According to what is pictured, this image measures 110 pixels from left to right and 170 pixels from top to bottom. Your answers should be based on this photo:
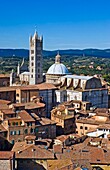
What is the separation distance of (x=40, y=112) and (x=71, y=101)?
26.5ft

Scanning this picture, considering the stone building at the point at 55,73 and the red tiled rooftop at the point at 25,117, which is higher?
the stone building at the point at 55,73

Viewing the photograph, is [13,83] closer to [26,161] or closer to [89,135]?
[89,135]

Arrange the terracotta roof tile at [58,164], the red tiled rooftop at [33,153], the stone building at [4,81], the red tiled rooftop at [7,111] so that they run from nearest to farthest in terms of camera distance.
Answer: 1. the terracotta roof tile at [58,164]
2. the red tiled rooftop at [33,153]
3. the red tiled rooftop at [7,111]
4. the stone building at [4,81]

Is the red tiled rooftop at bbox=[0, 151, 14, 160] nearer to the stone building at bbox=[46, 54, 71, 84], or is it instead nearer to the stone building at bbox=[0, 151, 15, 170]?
Answer: the stone building at bbox=[0, 151, 15, 170]

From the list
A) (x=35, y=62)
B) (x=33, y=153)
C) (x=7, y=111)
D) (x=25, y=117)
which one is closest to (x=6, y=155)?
(x=33, y=153)

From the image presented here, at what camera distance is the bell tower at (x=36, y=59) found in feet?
214

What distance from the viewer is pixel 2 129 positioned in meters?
37.2

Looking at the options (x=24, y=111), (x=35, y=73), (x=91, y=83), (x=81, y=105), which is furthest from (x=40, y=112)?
(x=35, y=73)

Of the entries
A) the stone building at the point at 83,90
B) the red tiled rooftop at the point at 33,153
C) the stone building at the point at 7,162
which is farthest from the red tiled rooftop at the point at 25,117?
the stone building at the point at 83,90

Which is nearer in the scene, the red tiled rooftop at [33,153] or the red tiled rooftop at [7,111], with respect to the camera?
the red tiled rooftop at [33,153]

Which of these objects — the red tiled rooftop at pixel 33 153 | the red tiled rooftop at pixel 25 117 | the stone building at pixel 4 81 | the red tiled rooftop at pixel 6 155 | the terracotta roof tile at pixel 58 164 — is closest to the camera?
the red tiled rooftop at pixel 6 155

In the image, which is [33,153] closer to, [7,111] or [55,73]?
[7,111]

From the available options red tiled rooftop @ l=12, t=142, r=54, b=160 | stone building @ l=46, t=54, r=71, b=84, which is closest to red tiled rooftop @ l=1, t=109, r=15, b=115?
red tiled rooftop @ l=12, t=142, r=54, b=160

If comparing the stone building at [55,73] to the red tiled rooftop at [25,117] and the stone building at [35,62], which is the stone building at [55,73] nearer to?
the stone building at [35,62]
